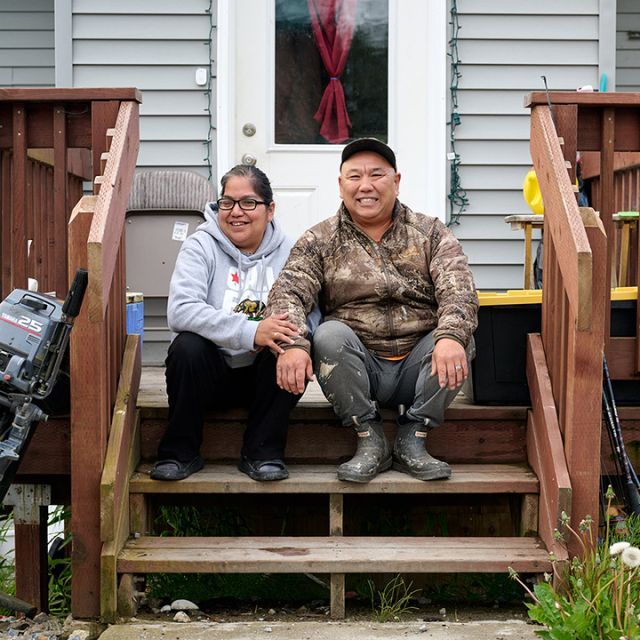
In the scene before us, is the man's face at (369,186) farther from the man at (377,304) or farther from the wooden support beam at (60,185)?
the wooden support beam at (60,185)

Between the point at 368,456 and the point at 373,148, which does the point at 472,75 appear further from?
the point at 368,456

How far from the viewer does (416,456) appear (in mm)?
3061

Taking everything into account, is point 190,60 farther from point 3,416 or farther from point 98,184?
point 3,416

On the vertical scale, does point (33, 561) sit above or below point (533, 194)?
below

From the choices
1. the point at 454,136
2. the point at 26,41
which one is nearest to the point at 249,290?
the point at 454,136

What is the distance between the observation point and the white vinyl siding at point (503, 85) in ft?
17.4

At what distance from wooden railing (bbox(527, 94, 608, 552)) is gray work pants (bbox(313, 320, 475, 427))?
285mm

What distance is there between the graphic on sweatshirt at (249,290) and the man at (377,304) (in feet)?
0.53

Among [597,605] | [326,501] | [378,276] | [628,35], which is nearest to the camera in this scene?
[597,605]

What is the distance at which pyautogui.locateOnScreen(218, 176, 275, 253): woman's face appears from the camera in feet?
10.6

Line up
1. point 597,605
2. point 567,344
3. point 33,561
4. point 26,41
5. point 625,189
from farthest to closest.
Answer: point 26,41 → point 625,189 → point 33,561 → point 567,344 → point 597,605

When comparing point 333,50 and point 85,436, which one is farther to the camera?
point 333,50

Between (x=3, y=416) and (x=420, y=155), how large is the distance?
3.25 metres

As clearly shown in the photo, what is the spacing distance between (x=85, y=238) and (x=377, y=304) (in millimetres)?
936
